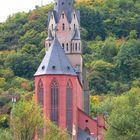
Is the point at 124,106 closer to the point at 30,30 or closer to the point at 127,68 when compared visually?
the point at 127,68

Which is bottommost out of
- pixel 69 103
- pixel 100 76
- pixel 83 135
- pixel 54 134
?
pixel 83 135

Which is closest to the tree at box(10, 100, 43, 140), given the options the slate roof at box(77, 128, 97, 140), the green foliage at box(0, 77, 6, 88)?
the slate roof at box(77, 128, 97, 140)

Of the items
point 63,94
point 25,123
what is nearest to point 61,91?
point 63,94

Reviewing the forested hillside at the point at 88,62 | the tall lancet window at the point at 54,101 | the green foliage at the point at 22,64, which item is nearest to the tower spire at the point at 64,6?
the tall lancet window at the point at 54,101

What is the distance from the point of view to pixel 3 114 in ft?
479

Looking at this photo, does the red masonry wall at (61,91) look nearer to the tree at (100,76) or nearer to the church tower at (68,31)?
the church tower at (68,31)

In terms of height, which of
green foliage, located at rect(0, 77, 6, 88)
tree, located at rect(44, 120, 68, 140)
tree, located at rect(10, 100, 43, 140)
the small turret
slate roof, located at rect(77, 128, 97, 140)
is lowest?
slate roof, located at rect(77, 128, 97, 140)

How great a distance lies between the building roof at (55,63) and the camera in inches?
4560

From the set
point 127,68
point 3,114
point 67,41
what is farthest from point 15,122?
point 127,68

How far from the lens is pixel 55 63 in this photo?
116 m

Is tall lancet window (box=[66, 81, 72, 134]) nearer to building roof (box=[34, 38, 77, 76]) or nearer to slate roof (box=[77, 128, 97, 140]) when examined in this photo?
building roof (box=[34, 38, 77, 76])

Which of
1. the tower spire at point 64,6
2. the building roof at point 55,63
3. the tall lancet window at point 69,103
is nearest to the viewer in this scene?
the building roof at point 55,63

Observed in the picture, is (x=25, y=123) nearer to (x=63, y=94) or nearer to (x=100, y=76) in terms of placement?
(x=63, y=94)

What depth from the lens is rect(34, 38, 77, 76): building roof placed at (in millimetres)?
115812
